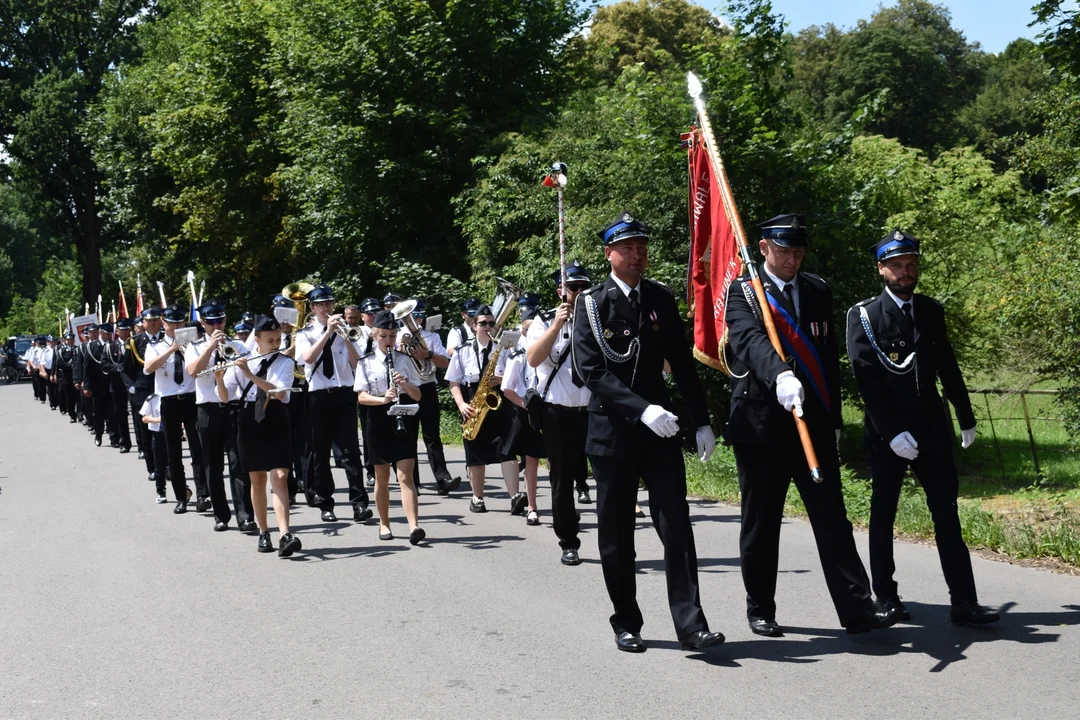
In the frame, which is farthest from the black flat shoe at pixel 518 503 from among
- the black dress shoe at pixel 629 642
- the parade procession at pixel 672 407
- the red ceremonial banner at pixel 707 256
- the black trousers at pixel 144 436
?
the black dress shoe at pixel 629 642

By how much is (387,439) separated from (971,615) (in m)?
5.13

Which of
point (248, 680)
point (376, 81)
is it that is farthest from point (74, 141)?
point (248, 680)

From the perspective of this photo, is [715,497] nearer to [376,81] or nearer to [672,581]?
[672,581]

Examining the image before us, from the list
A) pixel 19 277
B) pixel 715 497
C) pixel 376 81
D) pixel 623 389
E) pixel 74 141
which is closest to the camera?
pixel 623 389

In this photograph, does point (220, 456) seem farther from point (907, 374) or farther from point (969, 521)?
point (907, 374)

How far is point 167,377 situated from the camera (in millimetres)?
12477

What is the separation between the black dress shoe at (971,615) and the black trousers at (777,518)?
536mm

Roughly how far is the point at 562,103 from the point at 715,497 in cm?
1582

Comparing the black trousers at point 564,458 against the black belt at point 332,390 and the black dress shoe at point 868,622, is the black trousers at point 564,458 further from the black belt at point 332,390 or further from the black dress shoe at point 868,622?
the black belt at point 332,390

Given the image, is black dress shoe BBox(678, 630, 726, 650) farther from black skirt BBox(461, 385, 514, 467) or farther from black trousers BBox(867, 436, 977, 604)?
black skirt BBox(461, 385, 514, 467)

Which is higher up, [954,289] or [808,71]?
[808,71]

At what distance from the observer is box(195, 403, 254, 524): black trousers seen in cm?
1111

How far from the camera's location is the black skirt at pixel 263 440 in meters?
9.91

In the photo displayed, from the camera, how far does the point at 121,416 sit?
1980 centimetres
